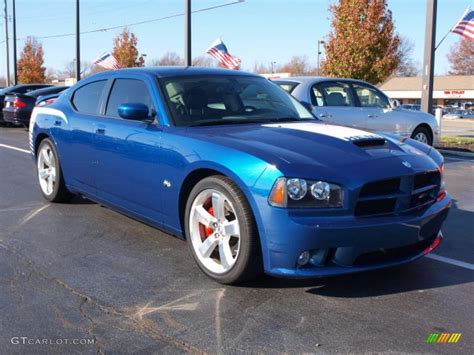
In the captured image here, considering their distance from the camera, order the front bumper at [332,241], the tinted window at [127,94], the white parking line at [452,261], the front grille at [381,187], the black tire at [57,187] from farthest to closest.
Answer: the black tire at [57,187] < the tinted window at [127,94] < the white parking line at [452,261] < the front grille at [381,187] < the front bumper at [332,241]

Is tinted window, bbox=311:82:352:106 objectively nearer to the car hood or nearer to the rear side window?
the rear side window

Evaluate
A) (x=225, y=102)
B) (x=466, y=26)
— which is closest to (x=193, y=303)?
(x=225, y=102)

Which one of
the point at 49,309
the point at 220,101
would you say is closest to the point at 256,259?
the point at 49,309

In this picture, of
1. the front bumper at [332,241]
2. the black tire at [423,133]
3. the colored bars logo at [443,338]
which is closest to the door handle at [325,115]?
the black tire at [423,133]

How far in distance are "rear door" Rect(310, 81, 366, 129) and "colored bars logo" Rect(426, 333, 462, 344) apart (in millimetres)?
6491

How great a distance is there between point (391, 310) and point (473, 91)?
74.9m

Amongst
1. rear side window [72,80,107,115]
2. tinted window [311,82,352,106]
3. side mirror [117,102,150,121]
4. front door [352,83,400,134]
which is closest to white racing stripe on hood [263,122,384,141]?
side mirror [117,102,150,121]

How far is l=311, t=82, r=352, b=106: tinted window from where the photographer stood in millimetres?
9586

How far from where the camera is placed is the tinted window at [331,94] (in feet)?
31.4

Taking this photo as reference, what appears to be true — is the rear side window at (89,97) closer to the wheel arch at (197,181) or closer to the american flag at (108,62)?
the wheel arch at (197,181)

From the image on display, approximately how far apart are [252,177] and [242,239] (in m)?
0.42

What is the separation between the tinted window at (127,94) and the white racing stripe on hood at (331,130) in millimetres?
1148

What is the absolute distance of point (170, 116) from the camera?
452 centimetres

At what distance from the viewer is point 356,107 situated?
10125 millimetres
